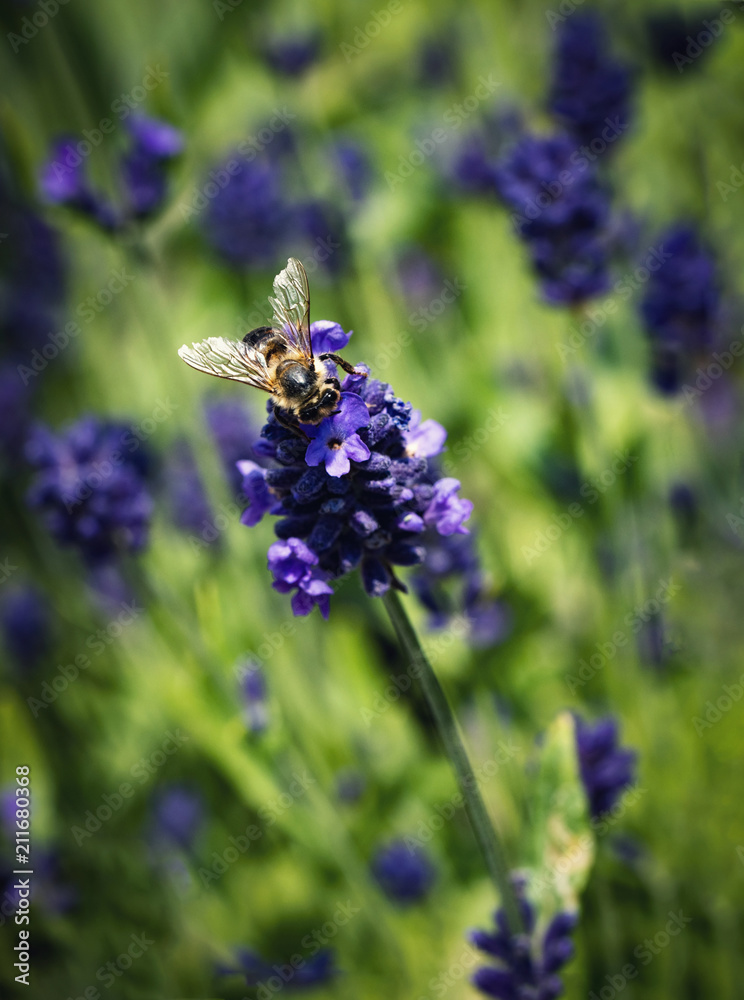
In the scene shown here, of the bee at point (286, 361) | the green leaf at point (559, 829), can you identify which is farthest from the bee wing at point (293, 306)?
the green leaf at point (559, 829)

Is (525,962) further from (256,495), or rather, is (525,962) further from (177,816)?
(177,816)

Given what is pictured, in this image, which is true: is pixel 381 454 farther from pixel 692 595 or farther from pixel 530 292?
pixel 530 292

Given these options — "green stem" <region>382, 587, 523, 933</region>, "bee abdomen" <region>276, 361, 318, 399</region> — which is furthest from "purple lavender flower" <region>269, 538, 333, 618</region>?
"bee abdomen" <region>276, 361, 318, 399</region>

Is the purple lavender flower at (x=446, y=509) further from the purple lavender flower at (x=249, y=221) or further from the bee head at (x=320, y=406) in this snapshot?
the purple lavender flower at (x=249, y=221)

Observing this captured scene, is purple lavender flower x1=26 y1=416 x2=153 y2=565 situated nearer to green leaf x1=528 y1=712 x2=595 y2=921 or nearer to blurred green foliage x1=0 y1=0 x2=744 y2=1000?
blurred green foliage x1=0 y1=0 x2=744 y2=1000

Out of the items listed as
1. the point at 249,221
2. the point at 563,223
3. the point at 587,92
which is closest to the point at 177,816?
the point at 563,223

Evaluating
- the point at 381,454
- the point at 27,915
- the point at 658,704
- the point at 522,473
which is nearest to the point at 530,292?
the point at 522,473
